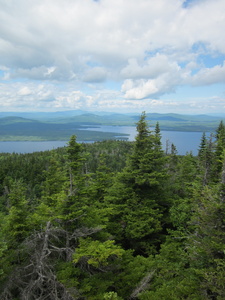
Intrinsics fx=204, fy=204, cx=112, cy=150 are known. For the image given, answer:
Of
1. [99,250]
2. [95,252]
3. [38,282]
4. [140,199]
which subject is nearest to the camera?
[38,282]

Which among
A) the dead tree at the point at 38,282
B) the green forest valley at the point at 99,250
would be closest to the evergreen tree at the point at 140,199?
the green forest valley at the point at 99,250

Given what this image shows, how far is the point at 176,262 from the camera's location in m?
12.2

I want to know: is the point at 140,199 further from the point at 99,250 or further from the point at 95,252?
the point at 95,252

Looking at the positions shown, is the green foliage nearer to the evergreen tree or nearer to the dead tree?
the dead tree

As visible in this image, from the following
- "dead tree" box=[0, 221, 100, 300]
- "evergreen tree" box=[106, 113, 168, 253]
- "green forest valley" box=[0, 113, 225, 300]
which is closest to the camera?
"dead tree" box=[0, 221, 100, 300]

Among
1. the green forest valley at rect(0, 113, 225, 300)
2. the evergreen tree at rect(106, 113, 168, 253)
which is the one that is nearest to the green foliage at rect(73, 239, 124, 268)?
the green forest valley at rect(0, 113, 225, 300)

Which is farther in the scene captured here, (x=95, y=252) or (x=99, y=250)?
(x=99, y=250)

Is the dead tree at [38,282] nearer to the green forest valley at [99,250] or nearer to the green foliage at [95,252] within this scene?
the green forest valley at [99,250]

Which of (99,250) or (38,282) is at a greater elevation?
(99,250)

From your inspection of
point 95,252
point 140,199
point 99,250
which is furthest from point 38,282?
point 140,199

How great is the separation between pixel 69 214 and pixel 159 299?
5578 millimetres

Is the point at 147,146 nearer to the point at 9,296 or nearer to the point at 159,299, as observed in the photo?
the point at 159,299

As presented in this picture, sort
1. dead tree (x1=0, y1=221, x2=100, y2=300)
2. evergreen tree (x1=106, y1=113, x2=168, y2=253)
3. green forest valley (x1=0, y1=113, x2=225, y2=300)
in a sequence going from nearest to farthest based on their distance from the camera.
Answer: dead tree (x1=0, y1=221, x2=100, y2=300) → green forest valley (x1=0, y1=113, x2=225, y2=300) → evergreen tree (x1=106, y1=113, x2=168, y2=253)

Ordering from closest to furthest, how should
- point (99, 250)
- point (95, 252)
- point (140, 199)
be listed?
point (95, 252) → point (99, 250) → point (140, 199)
